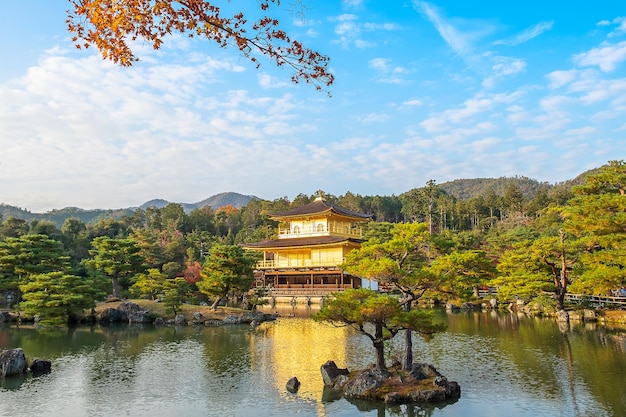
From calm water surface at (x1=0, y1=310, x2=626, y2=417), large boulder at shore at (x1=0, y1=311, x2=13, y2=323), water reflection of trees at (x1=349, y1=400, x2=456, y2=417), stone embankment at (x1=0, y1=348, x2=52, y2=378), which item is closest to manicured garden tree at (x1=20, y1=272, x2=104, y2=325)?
calm water surface at (x1=0, y1=310, x2=626, y2=417)

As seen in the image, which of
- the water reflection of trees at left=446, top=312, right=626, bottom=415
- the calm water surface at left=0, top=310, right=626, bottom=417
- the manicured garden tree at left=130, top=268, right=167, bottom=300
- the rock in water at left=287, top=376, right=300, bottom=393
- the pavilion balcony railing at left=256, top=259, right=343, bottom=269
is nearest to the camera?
the calm water surface at left=0, top=310, right=626, bottom=417

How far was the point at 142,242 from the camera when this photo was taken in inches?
1497

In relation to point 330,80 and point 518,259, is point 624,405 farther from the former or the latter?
point 518,259

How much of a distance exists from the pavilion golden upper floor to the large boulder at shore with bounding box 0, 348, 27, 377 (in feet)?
70.8

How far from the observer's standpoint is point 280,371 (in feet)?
42.0

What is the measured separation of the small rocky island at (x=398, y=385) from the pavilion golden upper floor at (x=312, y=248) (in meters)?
21.2

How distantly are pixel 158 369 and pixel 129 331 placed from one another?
837 centimetres

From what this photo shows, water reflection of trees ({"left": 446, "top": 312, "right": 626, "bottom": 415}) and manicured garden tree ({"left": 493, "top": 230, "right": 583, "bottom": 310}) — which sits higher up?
manicured garden tree ({"left": 493, "top": 230, "right": 583, "bottom": 310})

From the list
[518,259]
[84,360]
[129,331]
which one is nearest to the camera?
[84,360]

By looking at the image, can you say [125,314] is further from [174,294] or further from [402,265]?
[402,265]

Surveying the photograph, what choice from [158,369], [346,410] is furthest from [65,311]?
[346,410]

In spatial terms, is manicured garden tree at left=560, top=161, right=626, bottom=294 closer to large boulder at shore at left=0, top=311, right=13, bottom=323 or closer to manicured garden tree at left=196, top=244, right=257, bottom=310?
manicured garden tree at left=196, top=244, right=257, bottom=310

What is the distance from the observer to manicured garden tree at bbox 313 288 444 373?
10032 mm

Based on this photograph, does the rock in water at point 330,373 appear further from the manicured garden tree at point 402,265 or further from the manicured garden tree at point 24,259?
the manicured garden tree at point 24,259
